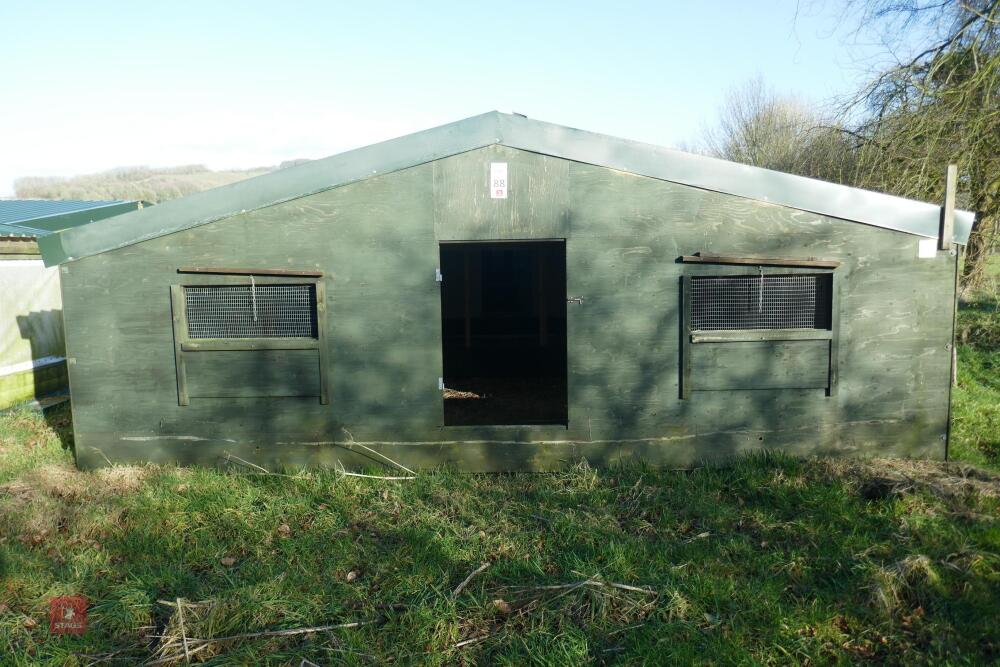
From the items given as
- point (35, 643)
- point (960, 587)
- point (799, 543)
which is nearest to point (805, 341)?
point (799, 543)

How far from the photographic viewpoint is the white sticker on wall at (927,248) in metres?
5.94

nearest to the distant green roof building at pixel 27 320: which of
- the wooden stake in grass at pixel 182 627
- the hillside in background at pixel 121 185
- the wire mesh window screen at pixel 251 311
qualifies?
the wire mesh window screen at pixel 251 311

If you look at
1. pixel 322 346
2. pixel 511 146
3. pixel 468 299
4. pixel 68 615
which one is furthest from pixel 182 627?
pixel 468 299

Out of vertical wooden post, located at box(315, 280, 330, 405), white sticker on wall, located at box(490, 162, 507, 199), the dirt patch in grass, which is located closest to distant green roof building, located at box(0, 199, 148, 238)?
Result: vertical wooden post, located at box(315, 280, 330, 405)

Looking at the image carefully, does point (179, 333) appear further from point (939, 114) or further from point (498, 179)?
point (939, 114)

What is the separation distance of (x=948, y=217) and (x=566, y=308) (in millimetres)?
3334

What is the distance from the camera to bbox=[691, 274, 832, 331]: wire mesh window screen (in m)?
6.01

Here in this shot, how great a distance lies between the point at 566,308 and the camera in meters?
5.98

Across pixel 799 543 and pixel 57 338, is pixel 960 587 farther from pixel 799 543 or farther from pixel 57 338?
pixel 57 338

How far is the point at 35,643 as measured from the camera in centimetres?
364

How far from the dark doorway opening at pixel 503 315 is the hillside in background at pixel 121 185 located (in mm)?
14544

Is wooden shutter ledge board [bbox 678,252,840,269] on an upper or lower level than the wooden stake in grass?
upper

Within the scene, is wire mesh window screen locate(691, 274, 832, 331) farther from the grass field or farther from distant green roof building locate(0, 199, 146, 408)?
distant green roof building locate(0, 199, 146, 408)

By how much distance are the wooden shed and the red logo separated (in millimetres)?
2150
